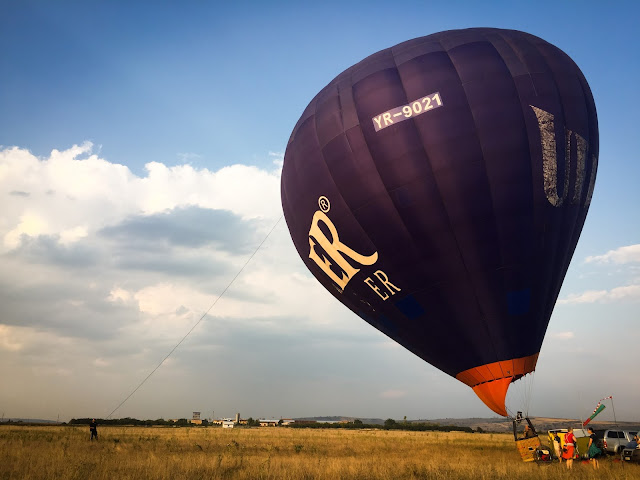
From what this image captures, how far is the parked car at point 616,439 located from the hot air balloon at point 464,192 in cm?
1128

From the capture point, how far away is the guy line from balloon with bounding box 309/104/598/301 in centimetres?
1407

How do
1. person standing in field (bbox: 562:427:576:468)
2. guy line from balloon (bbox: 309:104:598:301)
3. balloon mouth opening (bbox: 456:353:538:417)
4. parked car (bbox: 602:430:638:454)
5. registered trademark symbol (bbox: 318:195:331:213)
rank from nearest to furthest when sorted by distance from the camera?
guy line from balloon (bbox: 309:104:598:301) → balloon mouth opening (bbox: 456:353:538:417) → registered trademark symbol (bbox: 318:195:331:213) → person standing in field (bbox: 562:427:576:468) → parked car (bbox: 602:430:638:454)

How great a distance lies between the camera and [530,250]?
1403 cm

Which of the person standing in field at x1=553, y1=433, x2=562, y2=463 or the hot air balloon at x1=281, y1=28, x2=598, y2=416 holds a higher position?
the hot air balloon at x1=281, y1=28, x2=598, y2=416

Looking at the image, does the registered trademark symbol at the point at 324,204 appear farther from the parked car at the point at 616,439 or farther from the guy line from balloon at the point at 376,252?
the parked car at the point at 616,439

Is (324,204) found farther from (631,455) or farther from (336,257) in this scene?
(631,455)

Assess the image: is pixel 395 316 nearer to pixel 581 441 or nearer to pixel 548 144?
pixel 548 144

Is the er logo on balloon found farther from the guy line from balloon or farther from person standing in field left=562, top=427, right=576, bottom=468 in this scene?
person standing in field left=562, top=427, right=576, bottom=468

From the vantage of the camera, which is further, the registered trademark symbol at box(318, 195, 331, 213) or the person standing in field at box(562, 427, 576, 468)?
the person standing in field at box(562, 427, 576, 468)

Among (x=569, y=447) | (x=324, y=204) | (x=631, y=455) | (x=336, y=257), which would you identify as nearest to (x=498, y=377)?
(x=569, y=447)

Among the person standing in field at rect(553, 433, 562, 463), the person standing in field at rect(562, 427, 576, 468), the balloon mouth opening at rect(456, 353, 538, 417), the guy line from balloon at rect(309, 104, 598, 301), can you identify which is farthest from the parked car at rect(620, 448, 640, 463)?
the guy line from balloon at rect(309, 104, 598, 301)

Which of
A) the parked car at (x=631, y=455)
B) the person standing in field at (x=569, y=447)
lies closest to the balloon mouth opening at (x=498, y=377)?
the person standing in field at (x=569, y=447)

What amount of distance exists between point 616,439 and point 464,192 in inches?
657

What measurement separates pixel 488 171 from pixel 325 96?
6336 mm
